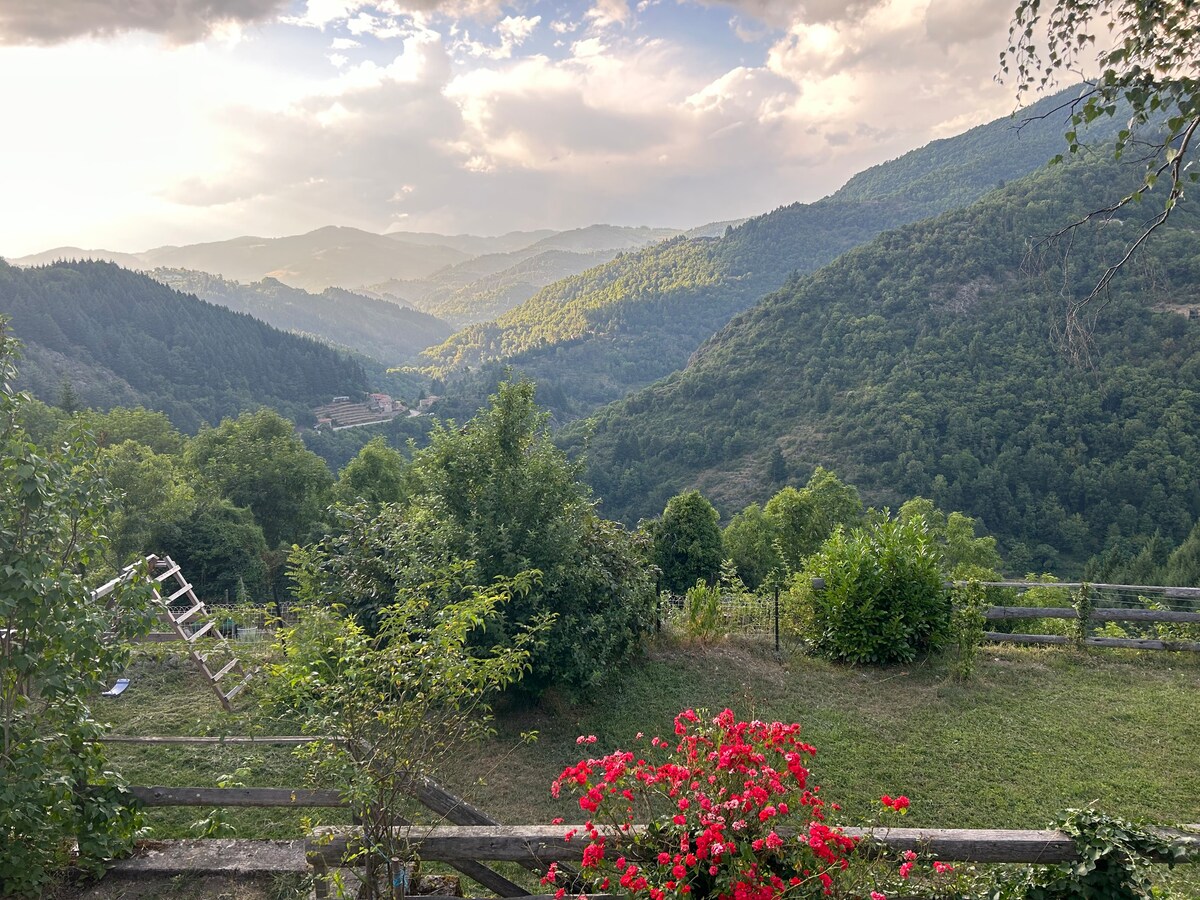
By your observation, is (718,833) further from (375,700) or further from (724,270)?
(724,270)

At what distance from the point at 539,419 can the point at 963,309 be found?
2647 inches

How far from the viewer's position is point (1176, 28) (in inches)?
119

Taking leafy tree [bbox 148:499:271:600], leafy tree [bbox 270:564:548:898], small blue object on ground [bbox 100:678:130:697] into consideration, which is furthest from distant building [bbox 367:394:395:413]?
leafy tree [bbox 270:564:548:898]

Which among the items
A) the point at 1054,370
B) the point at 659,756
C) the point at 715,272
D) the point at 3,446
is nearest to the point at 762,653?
the point at 659,756

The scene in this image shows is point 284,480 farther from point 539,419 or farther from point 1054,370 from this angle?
point 1054,370

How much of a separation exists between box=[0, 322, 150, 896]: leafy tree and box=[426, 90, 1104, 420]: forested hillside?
12087cm

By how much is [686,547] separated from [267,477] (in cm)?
2122

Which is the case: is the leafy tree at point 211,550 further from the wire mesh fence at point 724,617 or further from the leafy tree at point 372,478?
the wire mesh fence at point 724,617

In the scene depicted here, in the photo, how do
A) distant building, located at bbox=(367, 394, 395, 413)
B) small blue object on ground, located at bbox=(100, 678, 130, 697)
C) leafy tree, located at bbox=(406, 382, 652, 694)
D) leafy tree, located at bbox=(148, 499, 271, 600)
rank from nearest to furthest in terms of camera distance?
leafy tree, located at bbox=(406, 382, 652, 694) → small blue object on ground, located at bbox=(100, 678, 130, 697) → leafy tree, located at bbox=(148, 499, 271, 600) → distant building, located at bbox=(367, 394, 395, 413)

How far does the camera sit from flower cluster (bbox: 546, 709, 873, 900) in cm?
266

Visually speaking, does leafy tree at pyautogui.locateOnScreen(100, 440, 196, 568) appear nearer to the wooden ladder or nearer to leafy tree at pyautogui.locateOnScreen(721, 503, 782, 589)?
the wooden ladder

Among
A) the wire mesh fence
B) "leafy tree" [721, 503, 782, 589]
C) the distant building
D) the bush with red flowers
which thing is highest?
the distant building

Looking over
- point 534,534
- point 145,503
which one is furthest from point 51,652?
point 145,503

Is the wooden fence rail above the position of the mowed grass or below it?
above
